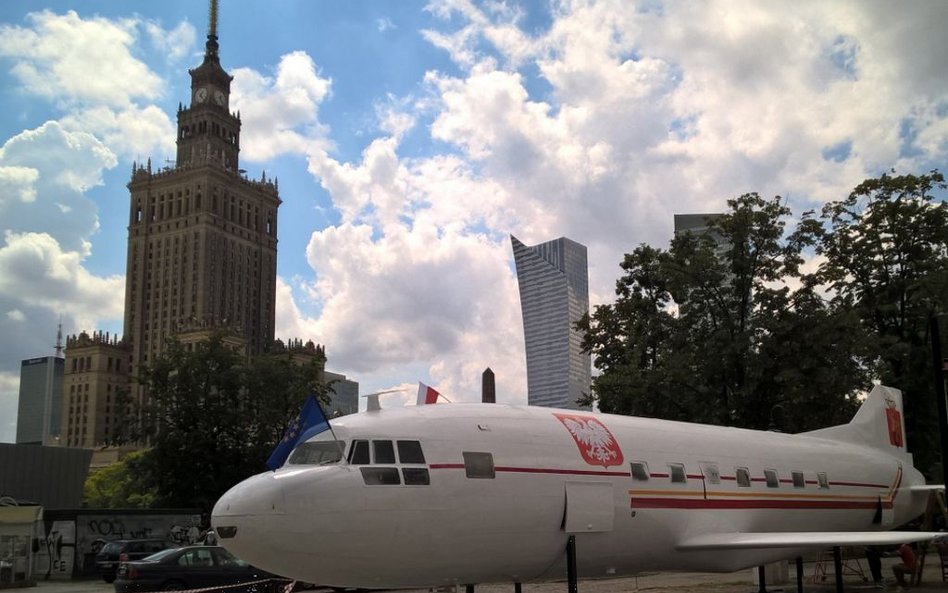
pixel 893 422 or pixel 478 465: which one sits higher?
pixel 893 422

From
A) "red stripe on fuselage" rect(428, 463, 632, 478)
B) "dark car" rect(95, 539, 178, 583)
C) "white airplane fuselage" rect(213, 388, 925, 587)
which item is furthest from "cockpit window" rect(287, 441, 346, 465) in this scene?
"dark car" rect(95, 539, 178, 583)

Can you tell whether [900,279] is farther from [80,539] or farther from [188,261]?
[188,261]

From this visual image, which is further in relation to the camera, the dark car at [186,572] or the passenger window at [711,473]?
the dark car at [186,572]

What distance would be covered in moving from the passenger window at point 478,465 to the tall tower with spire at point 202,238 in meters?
158

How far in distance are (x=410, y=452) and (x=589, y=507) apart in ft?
12.1

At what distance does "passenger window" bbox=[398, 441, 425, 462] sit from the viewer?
1312cm

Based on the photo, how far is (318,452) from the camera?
1294 centimetres

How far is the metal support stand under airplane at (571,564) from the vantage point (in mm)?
14361

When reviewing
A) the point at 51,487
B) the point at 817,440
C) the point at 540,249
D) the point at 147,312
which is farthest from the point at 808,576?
the point at 147,312

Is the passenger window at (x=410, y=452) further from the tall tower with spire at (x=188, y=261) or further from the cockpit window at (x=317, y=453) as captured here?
the tall tower with spire at (x=188, y=261)

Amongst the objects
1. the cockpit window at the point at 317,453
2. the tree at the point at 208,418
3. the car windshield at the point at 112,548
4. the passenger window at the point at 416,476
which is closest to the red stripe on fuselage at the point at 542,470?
the passenger window at the point at 416,476

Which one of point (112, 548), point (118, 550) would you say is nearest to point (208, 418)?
point (112, 548)

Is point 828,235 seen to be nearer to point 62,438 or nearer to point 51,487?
point 51,487

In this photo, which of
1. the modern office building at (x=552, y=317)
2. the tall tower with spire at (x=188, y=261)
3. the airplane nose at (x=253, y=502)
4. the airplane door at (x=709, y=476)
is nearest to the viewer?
the airplane nose at (x=253, y=502)
